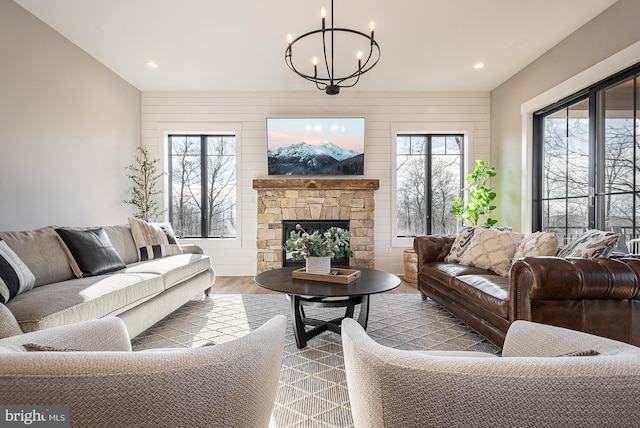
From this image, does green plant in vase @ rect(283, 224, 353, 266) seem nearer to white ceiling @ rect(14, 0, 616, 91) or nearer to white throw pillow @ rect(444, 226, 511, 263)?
white throw pillow @ rect(444, 226, 511, 263)

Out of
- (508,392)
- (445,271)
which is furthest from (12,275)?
(445,271)

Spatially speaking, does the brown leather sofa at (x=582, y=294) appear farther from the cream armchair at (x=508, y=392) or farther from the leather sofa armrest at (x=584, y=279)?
the cream armchair at (x=508, y=392)

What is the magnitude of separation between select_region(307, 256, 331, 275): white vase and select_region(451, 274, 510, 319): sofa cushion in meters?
1.09

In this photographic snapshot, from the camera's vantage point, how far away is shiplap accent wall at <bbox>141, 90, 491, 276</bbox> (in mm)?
4980

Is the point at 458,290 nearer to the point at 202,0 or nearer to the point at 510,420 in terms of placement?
the point at 510,420

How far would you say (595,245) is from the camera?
2.02 metres

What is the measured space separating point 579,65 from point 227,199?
4630 mm

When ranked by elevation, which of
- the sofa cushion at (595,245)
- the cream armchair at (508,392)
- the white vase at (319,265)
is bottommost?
the white vase at (319,265)

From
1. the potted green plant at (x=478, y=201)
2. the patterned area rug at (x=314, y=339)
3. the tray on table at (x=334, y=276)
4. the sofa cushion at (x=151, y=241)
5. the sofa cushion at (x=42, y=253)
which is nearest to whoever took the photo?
the patterned area rug at (x=314, y=339)

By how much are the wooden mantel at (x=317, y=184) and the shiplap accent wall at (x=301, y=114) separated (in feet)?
0.74

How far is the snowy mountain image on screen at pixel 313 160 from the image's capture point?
4.92m

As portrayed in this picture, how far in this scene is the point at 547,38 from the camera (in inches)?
136

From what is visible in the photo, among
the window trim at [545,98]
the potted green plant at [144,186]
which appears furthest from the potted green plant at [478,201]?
the potted green plant at [144,186]

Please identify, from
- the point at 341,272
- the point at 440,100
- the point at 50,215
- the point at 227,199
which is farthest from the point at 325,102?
the point at 50,215
